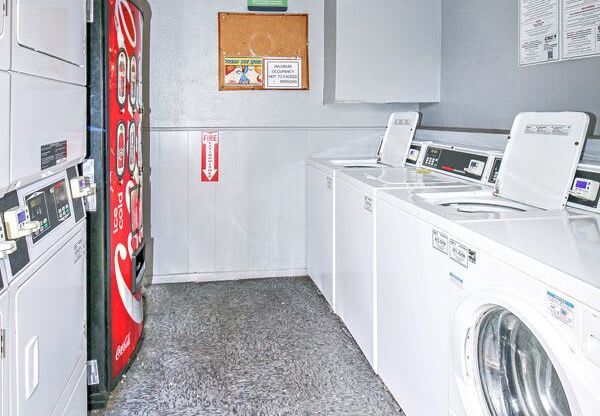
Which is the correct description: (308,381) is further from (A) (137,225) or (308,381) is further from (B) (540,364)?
→ (B) (540,364)

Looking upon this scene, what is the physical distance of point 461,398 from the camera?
1.41m

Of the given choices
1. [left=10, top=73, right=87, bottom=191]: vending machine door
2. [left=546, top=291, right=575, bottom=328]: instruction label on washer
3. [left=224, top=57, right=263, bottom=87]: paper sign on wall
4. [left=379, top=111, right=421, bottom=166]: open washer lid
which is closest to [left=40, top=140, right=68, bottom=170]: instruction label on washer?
[left=10, top=73, right=87, bottom=191]: vending machine door

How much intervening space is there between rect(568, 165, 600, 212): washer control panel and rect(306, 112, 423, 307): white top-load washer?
4.37 ft

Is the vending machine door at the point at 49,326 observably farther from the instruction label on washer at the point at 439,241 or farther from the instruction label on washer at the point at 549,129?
the instruction label on washer at the point at 549,129

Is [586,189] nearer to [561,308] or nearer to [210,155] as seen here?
[561,308]

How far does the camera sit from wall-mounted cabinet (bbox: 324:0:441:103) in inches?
131

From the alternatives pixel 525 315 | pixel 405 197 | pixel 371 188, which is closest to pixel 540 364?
pixel 525 315

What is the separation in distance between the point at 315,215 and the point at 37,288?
225 centimetres

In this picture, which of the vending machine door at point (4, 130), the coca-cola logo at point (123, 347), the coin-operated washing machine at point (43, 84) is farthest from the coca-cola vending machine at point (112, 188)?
the vending machine door at point (4, 130)

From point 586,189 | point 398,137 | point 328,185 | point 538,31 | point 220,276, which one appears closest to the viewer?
point 586,189

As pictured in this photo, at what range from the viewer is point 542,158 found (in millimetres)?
1965

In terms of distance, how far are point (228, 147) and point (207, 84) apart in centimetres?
46

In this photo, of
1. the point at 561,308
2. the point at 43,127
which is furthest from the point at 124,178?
the point at 561,308

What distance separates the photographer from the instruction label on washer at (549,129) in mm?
1894
